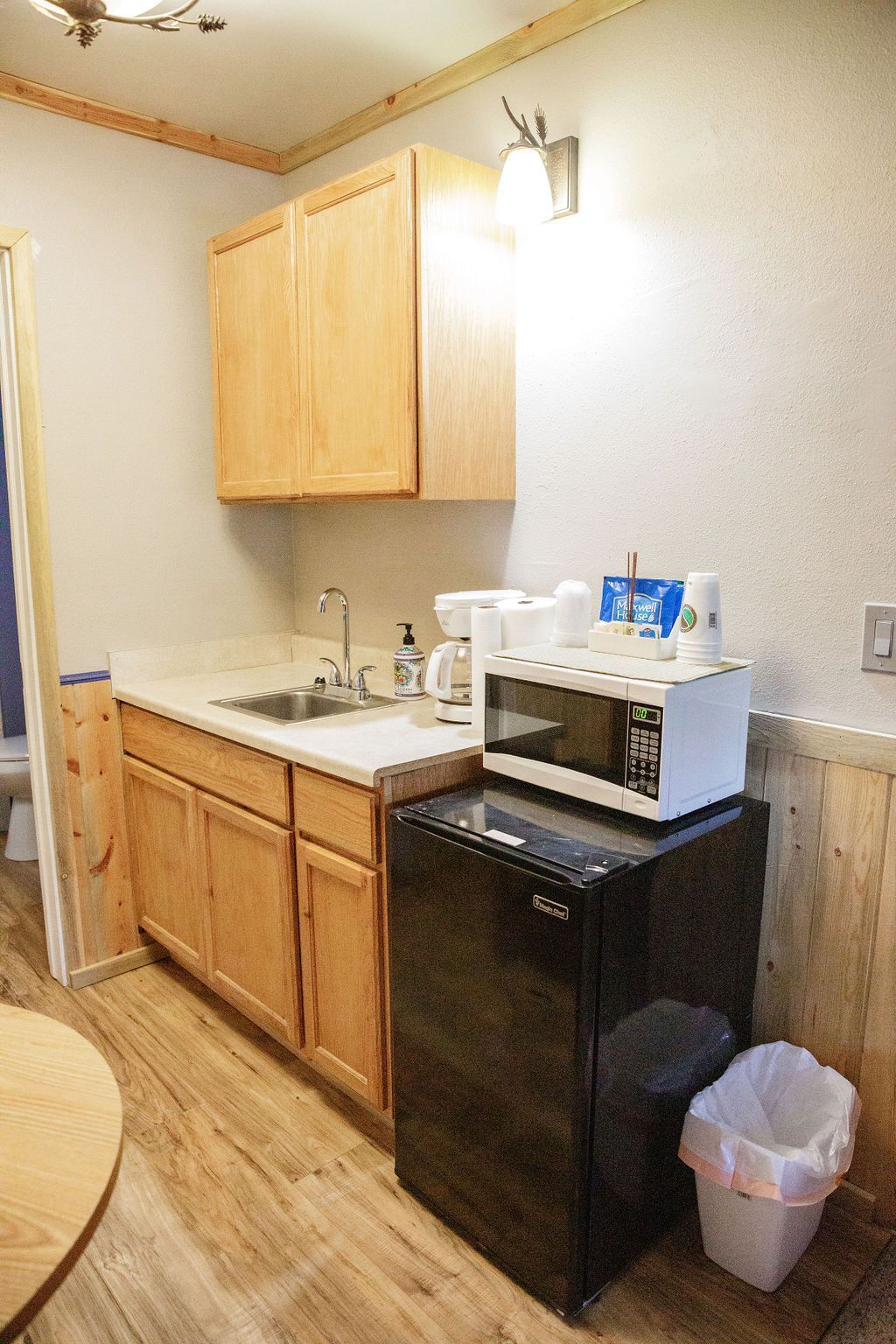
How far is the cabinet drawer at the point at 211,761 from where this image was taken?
7.07ft

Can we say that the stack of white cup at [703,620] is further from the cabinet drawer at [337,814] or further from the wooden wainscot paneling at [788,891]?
the cabinet drawer at [337,814]

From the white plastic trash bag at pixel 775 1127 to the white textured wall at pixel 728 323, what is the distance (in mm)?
695

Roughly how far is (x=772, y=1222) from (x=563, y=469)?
164cm

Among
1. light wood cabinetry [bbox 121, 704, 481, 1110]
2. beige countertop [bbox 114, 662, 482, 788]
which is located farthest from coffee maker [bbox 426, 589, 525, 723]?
light wood cabinetry [bbox 121, 704, 481, 1110]

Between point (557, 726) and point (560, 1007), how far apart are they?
527 mm

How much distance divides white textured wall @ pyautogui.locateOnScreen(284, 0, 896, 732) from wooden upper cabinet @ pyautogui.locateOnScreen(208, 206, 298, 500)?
1.91ft

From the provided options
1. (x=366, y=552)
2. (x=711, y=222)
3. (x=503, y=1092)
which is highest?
(x=711, y=222)

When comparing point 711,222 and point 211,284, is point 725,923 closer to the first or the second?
point 711,222

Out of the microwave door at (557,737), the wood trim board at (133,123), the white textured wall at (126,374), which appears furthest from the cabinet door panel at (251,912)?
the wood trim board at (133,123)

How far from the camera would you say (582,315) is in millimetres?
2172

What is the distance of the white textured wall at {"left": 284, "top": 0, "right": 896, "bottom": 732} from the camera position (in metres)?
1.68

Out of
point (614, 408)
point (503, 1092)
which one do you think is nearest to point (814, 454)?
point (614, 408)

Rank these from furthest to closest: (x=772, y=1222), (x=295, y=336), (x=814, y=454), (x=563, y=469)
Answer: (x=295, y=336) → (x=563, y=469) → (x=814, y=454) → (x=772, y=1222)

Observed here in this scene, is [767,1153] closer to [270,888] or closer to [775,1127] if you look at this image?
[775,1127]
